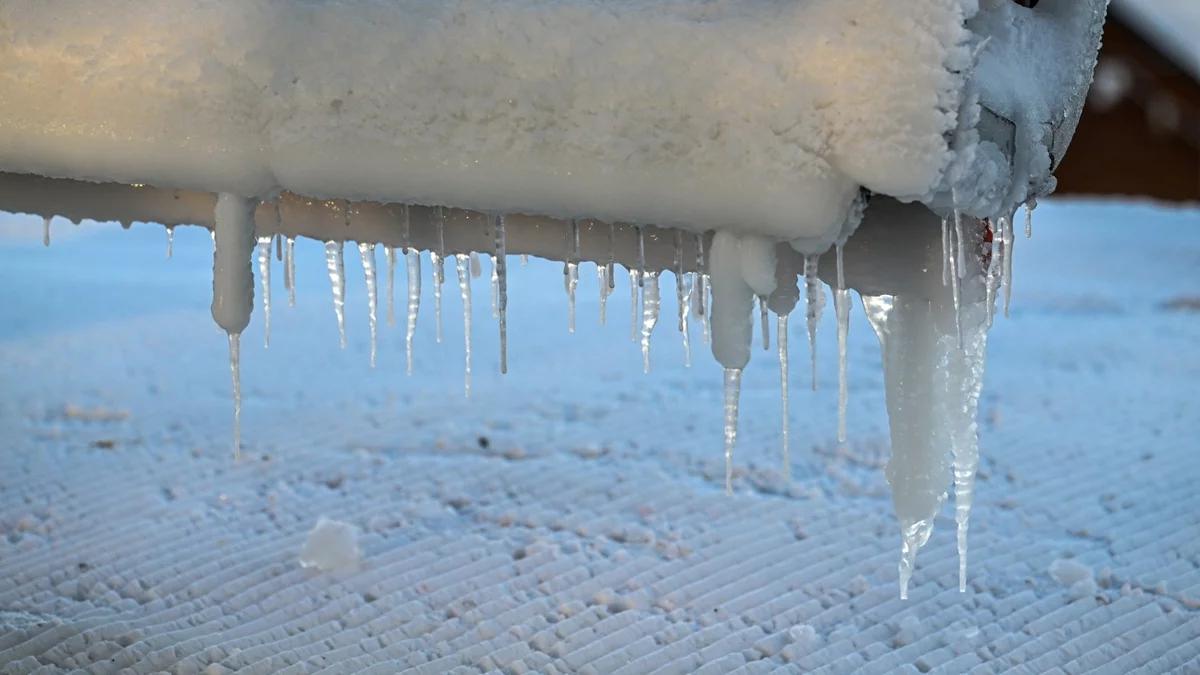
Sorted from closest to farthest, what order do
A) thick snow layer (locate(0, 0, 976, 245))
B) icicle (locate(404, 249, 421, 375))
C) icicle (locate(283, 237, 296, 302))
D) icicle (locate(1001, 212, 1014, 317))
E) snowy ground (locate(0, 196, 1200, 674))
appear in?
1. thick snow layer (locate(0, 0, 976, 245))
2. icicle (locate(1001, 212, 1014, 317))
3. icicle (locate(404, 249, 421, 375))
4. icicle (locate(283, 237, 296, 302))
5. snowy ground (locate(0, 196, 1200, 674))

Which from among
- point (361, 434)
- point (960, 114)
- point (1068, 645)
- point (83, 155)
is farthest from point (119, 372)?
point (960, 114)

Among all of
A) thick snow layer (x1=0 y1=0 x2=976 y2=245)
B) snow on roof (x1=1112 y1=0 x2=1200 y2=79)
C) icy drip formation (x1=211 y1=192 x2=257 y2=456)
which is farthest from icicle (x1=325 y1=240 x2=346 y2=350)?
snow on roof (x1=1112 y1=0 x2=1200 y2=79)

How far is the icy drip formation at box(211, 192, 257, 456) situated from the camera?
80.6 inches

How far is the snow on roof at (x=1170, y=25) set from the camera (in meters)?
12.6

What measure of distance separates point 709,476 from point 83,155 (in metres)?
2.36

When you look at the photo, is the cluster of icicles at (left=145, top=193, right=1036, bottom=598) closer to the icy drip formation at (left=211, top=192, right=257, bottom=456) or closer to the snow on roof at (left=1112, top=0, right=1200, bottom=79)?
the icy drip formation at (left=211, top=192, right=257, bottom=456)

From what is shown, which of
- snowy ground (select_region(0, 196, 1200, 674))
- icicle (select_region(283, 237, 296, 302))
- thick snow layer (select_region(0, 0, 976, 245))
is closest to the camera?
thick snow layer (select_region(0, 0, 976, 245))

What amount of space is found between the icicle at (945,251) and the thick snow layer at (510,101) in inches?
7.9

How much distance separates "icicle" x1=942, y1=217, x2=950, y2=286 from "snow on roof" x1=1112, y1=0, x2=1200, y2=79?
11959 millimetres

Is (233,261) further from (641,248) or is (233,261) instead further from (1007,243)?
(1007,243)

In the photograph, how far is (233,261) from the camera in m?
2.10

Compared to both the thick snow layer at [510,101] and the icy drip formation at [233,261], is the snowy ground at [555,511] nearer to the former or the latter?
the icy drip formation at [233,261]

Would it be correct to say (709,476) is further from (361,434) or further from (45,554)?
(45,554)

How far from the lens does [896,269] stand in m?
2.01
